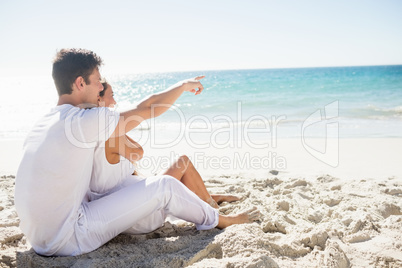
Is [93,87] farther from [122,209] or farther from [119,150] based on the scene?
[122,209]

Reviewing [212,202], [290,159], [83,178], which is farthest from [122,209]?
[290,159]

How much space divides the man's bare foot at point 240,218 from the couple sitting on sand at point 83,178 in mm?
83

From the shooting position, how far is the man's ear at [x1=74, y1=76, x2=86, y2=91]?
6.76 feet

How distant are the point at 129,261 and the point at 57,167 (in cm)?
76

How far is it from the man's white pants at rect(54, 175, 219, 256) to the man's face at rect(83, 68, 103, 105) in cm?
66

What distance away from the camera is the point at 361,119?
9.73m

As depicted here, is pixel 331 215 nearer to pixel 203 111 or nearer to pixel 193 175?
pixel 193 175

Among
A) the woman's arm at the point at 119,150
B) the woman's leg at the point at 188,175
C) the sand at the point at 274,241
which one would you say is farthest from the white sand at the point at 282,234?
the woman's arm at the point at 119,150

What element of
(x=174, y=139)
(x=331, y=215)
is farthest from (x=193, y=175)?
(x=174, y=139)

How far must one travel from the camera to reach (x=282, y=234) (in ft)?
8.13

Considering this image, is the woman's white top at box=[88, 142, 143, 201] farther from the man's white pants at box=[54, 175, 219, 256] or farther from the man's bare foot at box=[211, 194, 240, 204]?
the man's bare foot at box=[211, 194, 240, 204]

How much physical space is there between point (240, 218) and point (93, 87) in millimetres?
1557

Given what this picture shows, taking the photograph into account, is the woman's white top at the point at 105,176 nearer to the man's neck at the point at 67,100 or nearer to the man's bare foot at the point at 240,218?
the man's neck at the point at 67,100

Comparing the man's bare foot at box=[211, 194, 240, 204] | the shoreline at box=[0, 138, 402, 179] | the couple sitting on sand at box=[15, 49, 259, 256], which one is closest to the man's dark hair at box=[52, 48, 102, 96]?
the couple sitting on sand at box=[15, 49, 259, 256]
